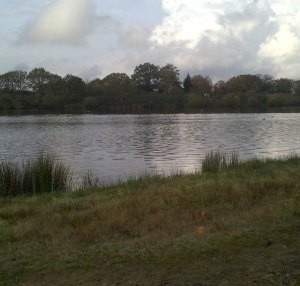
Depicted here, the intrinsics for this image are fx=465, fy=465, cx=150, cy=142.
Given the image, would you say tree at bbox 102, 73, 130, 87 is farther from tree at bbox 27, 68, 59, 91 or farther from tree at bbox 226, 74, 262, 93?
tree at bbox 226, 74, 262, 93

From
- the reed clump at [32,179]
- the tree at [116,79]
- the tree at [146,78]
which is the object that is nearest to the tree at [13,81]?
the tree at [116,79]

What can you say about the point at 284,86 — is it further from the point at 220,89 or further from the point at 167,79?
the point at 167,79

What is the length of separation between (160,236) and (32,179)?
320 inches

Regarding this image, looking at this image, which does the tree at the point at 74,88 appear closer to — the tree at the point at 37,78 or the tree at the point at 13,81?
the tree at the point at 37,78

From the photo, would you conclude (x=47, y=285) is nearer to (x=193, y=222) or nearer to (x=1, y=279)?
(x=1, y=279)

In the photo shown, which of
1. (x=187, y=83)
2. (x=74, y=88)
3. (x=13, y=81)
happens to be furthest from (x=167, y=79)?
(x=13, y=81)

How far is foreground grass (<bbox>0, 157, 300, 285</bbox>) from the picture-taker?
5.43 m

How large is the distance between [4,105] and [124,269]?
11706cm

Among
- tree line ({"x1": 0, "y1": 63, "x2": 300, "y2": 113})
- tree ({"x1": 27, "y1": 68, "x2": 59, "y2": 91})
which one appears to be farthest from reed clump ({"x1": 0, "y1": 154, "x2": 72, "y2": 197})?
tree ({"x1": 27, "y1": 68, "x2": 59, "y2": 91})

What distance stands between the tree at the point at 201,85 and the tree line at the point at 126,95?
0.09 meters

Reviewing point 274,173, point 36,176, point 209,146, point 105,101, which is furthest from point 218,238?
point 105,101

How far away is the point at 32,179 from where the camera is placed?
568 inches

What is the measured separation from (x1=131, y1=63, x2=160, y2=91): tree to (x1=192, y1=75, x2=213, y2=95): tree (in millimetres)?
12522

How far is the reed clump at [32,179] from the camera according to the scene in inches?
559
